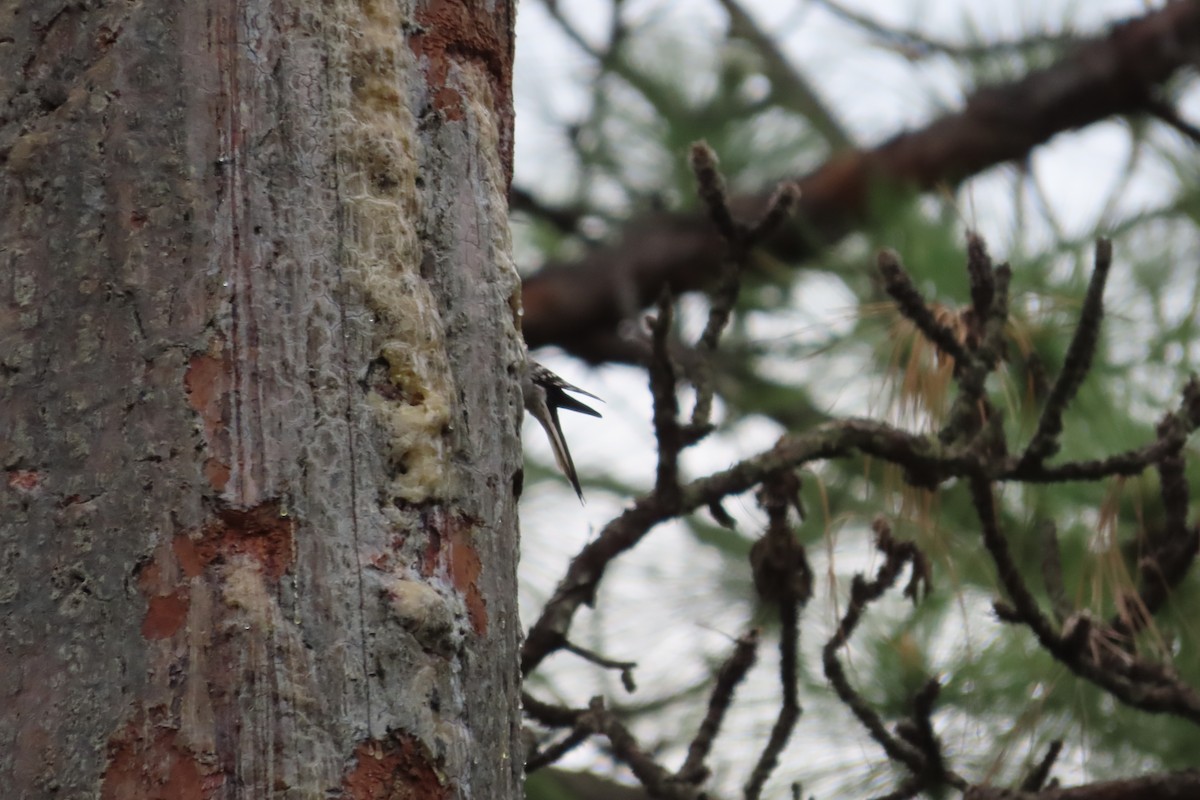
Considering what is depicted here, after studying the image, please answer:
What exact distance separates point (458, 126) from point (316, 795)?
55 cm

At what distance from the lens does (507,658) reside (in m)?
1.08

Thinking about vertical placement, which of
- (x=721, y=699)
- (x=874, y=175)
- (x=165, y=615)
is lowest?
(x=165, y=615)

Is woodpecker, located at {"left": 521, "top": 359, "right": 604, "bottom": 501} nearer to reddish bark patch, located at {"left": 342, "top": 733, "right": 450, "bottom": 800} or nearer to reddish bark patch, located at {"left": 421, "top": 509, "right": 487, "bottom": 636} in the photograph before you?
reddish bark patch, located at {"left": 421, "top": 509, "right": 487, "bottom": 636}

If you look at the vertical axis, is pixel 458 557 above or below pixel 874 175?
below

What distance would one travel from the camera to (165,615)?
95 cm

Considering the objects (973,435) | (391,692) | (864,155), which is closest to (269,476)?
(391,692)

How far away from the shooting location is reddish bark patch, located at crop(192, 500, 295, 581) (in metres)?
0.96

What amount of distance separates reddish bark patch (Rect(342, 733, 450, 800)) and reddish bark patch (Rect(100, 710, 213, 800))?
92mm

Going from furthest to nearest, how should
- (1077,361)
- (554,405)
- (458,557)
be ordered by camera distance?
(554,405), (1077,361), (458,557)

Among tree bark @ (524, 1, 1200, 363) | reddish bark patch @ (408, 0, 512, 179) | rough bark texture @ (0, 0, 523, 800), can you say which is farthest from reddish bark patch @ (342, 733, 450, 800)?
tree bark @ (524, 1, 1200, 363)

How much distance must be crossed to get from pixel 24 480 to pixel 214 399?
0.46ft

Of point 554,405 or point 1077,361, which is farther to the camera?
point 554,405

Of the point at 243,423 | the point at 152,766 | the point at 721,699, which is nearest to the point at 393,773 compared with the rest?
the point at 152,766

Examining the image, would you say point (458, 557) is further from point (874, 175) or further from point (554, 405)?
point (874, 175)
